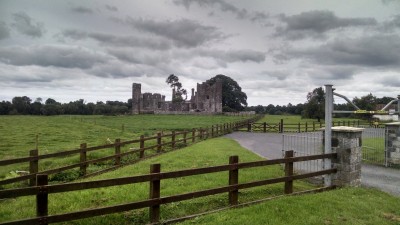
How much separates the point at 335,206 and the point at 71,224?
5349 millimetres

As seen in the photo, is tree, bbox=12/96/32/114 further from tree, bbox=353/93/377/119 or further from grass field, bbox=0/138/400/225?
grass field, bbox=0/138/400/225

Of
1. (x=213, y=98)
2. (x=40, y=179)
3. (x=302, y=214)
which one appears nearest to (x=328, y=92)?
(x=302, y=214)

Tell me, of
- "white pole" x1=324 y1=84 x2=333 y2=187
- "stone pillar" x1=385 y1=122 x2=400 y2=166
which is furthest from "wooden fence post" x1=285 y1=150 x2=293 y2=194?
"stone pillar" x1=385 y1=122 x2=400 y2=166

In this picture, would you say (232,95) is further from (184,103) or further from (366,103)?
(366,103)

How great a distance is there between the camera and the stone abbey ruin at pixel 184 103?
95500 mm

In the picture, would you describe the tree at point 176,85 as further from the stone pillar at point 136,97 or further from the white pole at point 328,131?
the white pole at point 328,131

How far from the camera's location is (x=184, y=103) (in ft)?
335

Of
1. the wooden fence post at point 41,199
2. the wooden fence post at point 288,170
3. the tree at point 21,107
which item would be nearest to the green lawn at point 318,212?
the wooden fence post at point 288,170

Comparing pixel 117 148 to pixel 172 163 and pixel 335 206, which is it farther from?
pixel 335 206

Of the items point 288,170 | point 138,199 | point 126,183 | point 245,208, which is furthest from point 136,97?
point 126,183

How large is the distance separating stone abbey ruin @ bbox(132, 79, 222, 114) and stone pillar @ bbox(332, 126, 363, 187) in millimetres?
83629

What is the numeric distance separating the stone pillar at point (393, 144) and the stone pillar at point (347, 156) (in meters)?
7.01

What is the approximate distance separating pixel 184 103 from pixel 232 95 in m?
16.8

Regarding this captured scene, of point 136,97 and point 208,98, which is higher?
point 136,97
